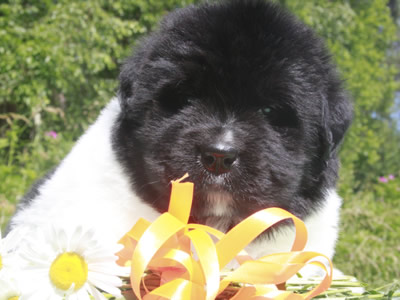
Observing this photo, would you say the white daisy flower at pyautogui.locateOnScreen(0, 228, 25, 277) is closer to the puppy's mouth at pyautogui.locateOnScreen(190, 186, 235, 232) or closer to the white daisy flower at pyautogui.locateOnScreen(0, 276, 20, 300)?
the white daisy flower at pyautogui.locateOnScreen(0, 276, 20, 300)

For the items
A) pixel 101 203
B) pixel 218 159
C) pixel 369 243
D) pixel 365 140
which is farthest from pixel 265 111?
pixel 365 140

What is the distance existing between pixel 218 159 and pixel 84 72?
555cm

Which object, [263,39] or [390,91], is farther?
[390,91]

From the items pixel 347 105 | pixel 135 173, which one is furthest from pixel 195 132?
pixel 347 105

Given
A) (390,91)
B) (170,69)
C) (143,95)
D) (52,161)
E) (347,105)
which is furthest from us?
(390,91)

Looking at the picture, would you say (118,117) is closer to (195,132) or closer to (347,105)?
(195,132)

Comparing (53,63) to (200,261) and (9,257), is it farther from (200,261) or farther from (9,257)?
(200,261)

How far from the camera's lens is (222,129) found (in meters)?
1.82

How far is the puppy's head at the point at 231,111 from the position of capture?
5.97 feet

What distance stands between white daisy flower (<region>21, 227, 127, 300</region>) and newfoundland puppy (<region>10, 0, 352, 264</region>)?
0.64 m

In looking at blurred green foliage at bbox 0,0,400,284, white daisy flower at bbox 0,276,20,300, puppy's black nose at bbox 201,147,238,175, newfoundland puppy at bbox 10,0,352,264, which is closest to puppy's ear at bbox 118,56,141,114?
newfoundland puppy at bbox 10,0,352,264

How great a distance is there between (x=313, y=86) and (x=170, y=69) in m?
0.67

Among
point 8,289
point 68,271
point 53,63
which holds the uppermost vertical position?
point 68,271

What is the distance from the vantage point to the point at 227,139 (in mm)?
1773
